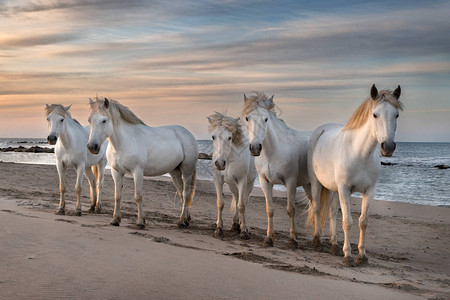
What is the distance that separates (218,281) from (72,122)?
629 centimetres

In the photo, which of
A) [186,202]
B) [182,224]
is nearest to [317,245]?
[182,224]

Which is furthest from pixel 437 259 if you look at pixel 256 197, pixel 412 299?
pixel 256 197

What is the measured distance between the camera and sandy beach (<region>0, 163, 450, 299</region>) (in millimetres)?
3395

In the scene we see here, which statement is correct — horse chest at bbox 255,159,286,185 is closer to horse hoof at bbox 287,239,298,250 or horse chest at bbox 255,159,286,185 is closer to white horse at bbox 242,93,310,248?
white horse at bbox 242,93,310,248

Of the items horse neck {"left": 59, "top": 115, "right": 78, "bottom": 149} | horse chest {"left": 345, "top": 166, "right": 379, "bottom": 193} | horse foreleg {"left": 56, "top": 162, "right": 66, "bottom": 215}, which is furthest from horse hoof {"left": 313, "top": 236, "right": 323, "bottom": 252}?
horse neck {"left": 59, "top": 115, "right": 78, "bottom": 149}

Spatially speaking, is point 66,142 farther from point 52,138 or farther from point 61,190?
point 61,190

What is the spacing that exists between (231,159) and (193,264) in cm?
326

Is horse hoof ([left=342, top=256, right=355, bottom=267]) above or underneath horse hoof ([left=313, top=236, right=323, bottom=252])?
above

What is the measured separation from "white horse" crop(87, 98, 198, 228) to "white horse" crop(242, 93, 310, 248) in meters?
2.07

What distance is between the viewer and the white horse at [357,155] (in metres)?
5.38

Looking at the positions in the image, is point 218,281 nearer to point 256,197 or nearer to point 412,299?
point 412,299

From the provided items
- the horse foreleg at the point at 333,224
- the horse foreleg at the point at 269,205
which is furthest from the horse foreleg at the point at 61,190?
the horse foreleg at the point at 333,224

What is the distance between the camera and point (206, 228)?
8352 millimetres

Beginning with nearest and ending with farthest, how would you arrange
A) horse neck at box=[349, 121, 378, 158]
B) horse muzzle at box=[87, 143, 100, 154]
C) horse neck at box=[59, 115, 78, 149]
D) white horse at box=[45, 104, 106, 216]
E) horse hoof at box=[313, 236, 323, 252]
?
horse neck at box=[349, 121, 378, 158] < horse hoof at box=[313, 236, 323, 252] < horse muzzle at box=[87, 143, 100, 154] < white horse at box=[45, 104, 106, 216] < horse neck at box=[59, 115, 78, 149]
